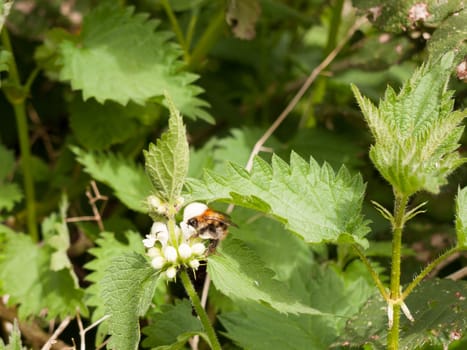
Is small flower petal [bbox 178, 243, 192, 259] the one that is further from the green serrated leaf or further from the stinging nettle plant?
the green serrated leaf

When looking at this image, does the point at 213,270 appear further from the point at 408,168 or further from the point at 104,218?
the point at 104,218

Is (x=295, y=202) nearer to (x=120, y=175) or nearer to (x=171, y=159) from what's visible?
(x=171, y=159)

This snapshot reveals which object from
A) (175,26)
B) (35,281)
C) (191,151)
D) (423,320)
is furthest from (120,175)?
(423,320)

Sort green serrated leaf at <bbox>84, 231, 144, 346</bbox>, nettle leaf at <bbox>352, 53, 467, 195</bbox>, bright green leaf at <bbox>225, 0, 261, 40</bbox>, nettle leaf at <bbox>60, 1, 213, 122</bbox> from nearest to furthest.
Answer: nettle leaf at <bbox>352, 53, 467, 195</bbox>
green serrated leaf at <bbox>84, 231, 144, 346</bbox>
nettle leaf at <bbox>60, 1, 213, 122</bbox>
bright green leaf at <bbox>225, 0, 261, 40</bbox>

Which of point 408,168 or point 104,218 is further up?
point 408,168

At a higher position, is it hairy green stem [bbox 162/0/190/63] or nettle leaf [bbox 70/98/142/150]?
hairy green stem [bbox 162/0/190/63]

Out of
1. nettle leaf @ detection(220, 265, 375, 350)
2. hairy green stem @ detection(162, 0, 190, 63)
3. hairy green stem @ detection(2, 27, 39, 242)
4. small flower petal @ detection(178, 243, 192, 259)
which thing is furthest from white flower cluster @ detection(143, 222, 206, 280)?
hairy green stem @ detection(162, 0, 190, 63)

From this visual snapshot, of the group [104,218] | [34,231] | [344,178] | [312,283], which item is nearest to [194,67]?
[104,218]
